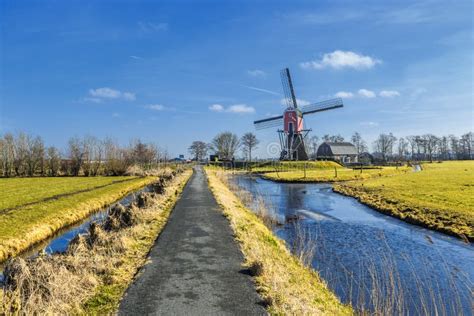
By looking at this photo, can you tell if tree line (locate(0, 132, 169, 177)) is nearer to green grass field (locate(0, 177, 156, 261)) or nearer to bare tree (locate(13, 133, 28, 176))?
bare tree (locate(13, 133, 28, 176))

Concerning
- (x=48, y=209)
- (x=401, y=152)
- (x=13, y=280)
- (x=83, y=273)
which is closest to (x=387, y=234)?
(x=83, y=273)

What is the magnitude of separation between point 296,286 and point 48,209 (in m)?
16.3

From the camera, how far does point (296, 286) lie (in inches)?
310

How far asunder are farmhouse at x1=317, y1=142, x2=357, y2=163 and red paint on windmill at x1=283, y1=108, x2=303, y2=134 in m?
30.3

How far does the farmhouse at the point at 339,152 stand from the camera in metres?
99.1

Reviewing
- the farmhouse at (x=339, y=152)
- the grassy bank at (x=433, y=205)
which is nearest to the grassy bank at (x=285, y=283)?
the grassy bank at (x=433, y=205)

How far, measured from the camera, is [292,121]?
2734 inches

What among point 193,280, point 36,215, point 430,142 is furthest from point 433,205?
point 430,142

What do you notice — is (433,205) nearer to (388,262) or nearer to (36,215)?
(388,262)

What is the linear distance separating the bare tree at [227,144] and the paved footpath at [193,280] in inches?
3877

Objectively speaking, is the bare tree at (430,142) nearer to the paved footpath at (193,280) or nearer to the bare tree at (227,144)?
the bare tree at (227,144)

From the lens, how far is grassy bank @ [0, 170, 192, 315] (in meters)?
5.89

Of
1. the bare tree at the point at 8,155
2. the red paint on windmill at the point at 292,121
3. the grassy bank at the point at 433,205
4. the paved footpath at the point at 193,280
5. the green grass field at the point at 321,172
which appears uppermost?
the red paint on windmill at the point at 292,121

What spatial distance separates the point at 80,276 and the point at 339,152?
9883 centimetres
